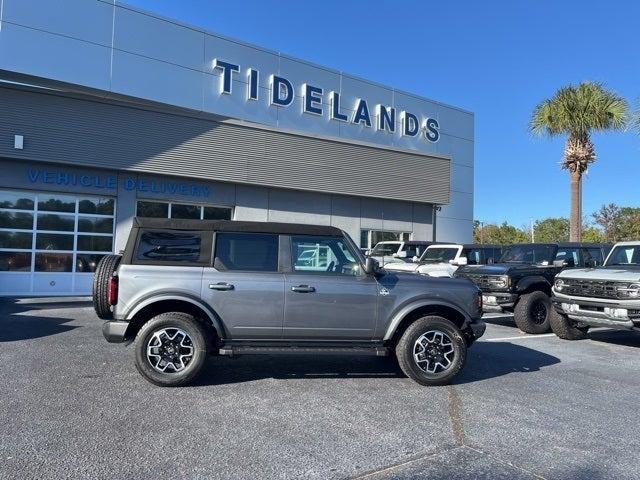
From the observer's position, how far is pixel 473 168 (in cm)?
2589

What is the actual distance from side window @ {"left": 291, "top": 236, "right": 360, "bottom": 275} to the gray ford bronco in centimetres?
1

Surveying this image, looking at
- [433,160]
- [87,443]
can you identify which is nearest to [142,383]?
[87,443]

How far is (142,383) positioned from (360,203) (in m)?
15.4

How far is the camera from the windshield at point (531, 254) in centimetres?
1205

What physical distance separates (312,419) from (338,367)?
2164 mm

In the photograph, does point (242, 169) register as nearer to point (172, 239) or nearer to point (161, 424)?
point (172, 239)

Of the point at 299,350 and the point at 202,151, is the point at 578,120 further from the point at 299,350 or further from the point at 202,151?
the point at 299,350

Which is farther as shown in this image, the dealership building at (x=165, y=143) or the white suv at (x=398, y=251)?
the white suv at (x=398, y=251)

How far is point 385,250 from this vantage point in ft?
56.8

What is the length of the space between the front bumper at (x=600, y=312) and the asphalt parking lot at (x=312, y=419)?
916 mm

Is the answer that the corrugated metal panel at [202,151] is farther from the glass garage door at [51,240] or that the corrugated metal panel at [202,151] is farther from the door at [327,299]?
the door at [327,299]

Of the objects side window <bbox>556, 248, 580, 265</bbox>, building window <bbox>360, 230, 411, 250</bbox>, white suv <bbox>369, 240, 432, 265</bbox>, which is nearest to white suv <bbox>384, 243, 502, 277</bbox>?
white suv <bbox>369, 240, 432, 265</bbox>

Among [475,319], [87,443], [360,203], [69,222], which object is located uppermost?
[360,203]

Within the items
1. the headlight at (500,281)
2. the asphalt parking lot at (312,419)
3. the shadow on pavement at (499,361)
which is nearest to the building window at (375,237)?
the headlight at (500,281)
